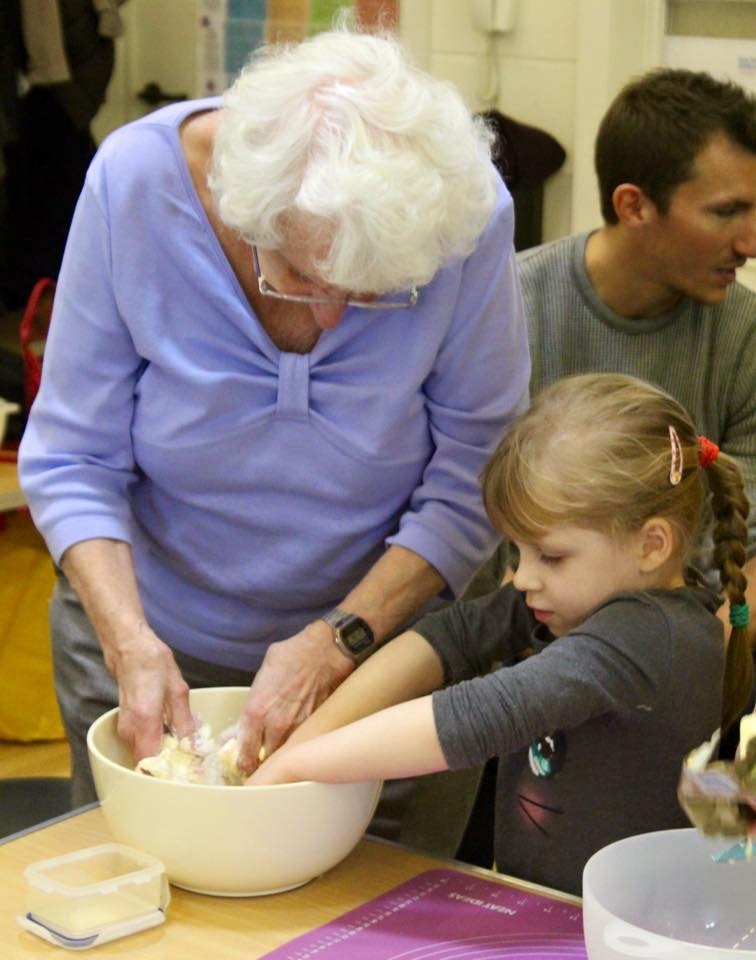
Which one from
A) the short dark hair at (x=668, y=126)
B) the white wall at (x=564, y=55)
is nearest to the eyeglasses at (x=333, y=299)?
the short dark hair at (x=668, y=126)

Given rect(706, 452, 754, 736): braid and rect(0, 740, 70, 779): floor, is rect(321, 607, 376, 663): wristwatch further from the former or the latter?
rect(0, 740, 70, 779): floor

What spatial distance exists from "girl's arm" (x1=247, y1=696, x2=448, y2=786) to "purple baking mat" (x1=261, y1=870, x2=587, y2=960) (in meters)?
0.11

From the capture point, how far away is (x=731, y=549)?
1473mm

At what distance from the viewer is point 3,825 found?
241 cm

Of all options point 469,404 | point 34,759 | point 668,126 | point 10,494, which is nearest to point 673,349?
point 668,126

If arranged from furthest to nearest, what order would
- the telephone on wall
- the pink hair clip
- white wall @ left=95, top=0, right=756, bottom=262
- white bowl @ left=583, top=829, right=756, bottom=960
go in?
1. the telephone on wall
2. white wall @ left=95, top=0, right=756, bottom=262
3. the pink hair clip
4. white bowl @ left=583, top=829, right=756, bottom=960

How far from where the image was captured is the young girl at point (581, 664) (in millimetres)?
1309

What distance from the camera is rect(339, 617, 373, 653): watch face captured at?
155 centimetres

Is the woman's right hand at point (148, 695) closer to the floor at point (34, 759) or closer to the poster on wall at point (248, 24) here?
the floor at point (34, 759)

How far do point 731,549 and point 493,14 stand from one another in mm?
2159

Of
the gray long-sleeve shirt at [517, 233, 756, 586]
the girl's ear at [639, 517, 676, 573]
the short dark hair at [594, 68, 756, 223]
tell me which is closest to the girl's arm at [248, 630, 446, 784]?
the girl's ear at [639, 517, 676, 573]

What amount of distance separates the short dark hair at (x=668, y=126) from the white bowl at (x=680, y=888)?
1.09 metres

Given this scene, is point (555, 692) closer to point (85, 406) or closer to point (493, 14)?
point (85, 406)

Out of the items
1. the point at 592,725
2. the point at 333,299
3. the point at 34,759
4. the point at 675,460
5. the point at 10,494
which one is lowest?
the point at 34,759
